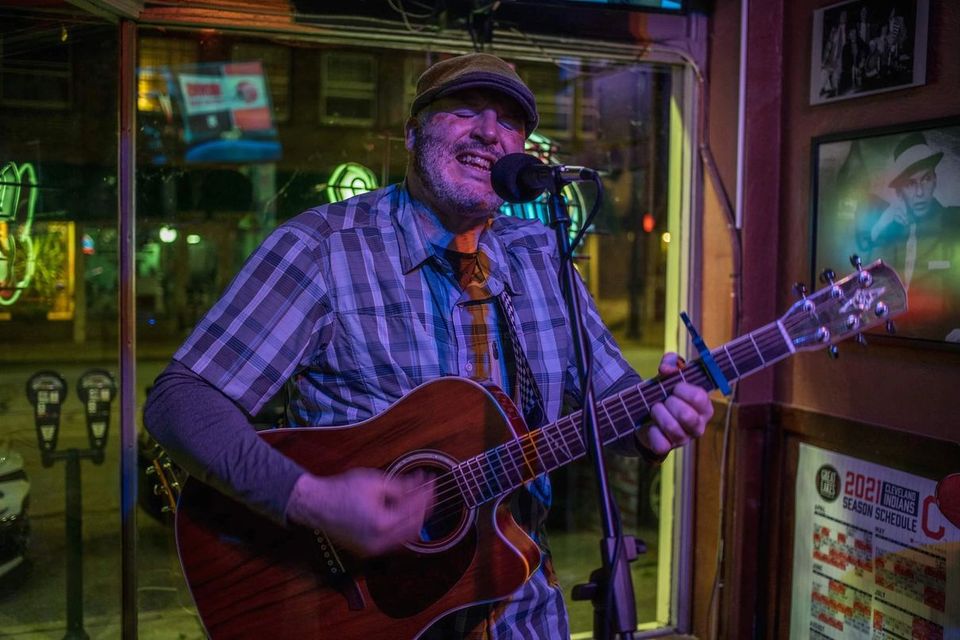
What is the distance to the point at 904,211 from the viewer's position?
134 inches

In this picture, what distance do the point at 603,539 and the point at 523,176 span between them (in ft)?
2.57

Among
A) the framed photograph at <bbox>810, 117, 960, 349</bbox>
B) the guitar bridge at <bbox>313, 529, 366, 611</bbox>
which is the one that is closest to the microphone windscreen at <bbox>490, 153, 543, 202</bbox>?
the guitar bridge at <bbox>313, 529, 366, 611</bbox>

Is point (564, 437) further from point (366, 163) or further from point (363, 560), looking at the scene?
point (366, 163)

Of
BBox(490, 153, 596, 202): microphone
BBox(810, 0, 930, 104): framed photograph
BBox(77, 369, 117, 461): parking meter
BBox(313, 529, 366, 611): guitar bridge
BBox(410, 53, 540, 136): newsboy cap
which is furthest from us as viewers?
BBox(77, 369, 117, 461): parking meter

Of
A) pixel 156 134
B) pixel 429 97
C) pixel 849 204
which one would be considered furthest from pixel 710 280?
pixel 156 134

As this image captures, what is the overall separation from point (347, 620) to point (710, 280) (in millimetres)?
2769

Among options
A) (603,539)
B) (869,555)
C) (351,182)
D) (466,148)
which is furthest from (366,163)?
A: (603,539)

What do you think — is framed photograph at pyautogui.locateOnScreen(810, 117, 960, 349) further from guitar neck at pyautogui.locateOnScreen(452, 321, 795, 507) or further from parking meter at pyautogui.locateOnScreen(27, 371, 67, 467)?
parking meter at pyautogui.locateOnScreen(27, 371, 67, 467)

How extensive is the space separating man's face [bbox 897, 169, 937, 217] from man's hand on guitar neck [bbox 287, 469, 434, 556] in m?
2.40

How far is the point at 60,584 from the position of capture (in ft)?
13.6

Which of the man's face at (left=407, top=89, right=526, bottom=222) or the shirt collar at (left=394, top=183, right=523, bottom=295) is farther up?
the man's face at (left=407, top=89, right=526, bottom=222)

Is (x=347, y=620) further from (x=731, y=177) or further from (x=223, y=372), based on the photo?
(x=731, y=177)

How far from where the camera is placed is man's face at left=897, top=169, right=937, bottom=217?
3305 mm

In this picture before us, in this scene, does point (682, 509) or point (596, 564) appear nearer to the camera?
point (682, 509)
